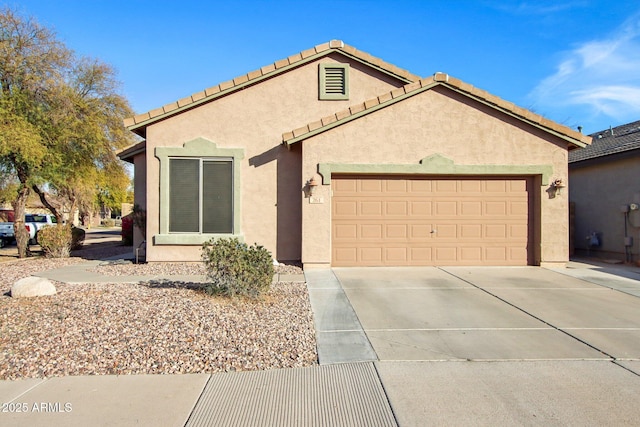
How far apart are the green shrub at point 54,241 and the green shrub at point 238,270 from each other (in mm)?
8726

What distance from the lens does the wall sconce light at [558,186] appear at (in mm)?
10511

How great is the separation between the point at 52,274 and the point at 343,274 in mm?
6758

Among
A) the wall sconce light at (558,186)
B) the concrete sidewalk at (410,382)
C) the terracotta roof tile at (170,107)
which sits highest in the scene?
the terracotta roof tile at (170,107)

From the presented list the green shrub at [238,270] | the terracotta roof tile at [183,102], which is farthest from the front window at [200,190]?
the green shrub at [238,270]

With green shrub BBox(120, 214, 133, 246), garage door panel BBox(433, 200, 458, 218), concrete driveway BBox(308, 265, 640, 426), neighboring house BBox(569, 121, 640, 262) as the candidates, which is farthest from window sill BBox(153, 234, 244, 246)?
neighboring house BBox(569, 121, 640, 262)

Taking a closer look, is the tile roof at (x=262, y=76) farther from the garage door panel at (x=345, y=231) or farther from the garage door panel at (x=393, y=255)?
the garage door panel at (x=393, y=255)

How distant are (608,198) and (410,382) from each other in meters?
12.4

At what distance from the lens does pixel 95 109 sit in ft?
45.4

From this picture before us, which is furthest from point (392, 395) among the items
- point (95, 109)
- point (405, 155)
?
point (95, 109)

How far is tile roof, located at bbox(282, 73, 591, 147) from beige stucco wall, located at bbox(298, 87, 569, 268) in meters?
0.16

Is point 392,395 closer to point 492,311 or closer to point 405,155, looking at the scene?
point 492,311

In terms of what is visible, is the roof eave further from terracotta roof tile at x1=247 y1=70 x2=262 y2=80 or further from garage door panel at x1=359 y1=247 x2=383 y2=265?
garage door panel at x1=359 y1=247 x2=383 y2=265

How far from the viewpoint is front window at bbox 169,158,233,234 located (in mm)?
11109

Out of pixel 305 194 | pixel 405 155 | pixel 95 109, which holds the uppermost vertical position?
pixel 95 109
